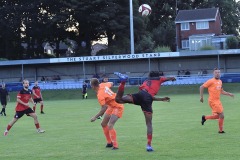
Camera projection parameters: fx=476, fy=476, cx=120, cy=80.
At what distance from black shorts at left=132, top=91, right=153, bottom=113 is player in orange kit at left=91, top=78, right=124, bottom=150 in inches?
47.4

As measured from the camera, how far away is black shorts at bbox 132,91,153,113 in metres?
11.7

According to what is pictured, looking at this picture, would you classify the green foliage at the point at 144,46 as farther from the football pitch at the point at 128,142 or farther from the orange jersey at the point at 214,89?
the orange jersey at the point at 214,89

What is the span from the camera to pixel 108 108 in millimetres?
13000

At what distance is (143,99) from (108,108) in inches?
62.6

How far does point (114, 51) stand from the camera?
68.7m

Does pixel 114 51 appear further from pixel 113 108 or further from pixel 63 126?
pixel 113 108

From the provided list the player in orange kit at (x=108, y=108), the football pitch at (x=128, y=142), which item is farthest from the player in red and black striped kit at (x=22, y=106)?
the player in orange kit at (x=108, y=108)

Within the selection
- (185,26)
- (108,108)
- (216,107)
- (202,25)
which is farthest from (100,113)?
(185,26)

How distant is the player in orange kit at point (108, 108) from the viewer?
12.6 meters

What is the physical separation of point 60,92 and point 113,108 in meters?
38.7

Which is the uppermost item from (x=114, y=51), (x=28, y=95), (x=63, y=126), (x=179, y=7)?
(x=179, y=7)

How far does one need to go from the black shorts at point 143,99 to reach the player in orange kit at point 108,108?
1.20 metres

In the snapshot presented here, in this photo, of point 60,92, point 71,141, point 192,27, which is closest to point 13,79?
point 60,92

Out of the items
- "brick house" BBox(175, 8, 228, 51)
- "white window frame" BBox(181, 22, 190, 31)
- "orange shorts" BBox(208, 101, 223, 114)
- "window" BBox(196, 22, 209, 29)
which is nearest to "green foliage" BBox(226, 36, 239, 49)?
"brick house" BBox(175, 8, 228, 51)
